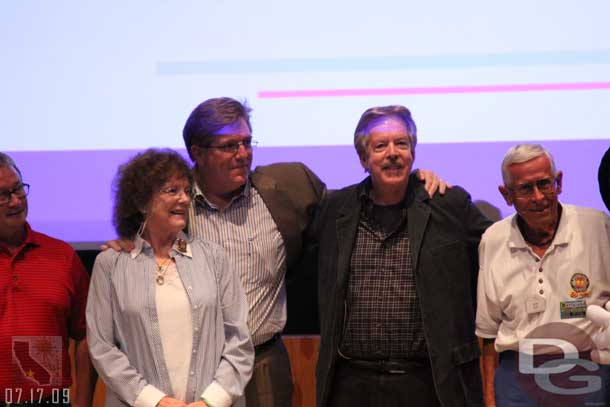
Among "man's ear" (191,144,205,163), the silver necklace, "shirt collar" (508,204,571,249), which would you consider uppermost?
"man's ear" (191,144,205,163)

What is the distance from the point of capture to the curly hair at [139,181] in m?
2.82

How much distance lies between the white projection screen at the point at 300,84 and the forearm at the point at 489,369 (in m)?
0.89

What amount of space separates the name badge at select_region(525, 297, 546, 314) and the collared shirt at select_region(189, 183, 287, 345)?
88cm

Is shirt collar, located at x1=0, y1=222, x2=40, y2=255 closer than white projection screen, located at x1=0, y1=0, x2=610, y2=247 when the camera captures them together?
Yes

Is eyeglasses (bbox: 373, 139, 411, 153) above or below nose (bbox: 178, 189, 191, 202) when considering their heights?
above

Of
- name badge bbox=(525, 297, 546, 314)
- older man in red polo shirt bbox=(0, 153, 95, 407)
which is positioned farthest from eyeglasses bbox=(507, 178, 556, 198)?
older man in red polo shirt bbox=(0, 153, 95, 407)

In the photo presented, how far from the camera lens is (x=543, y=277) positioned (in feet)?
9.13

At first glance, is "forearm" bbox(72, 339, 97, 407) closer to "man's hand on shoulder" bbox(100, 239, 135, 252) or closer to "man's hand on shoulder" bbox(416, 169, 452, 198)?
"man's hand on shoulder" bbox(100, 239, 135, 252)

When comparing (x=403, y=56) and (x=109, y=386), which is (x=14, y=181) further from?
(x=403, y=56)

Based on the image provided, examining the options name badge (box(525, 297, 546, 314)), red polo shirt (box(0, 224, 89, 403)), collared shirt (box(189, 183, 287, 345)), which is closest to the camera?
name badge (box(525, 297, 546, 314))

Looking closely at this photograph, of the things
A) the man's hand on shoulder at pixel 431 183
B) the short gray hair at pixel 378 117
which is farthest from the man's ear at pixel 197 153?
the man's hand on shoulder at pixel 431 183

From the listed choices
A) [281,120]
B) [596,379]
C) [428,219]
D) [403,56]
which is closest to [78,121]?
[281,120]

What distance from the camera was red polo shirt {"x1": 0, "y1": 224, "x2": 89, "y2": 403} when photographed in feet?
9.41

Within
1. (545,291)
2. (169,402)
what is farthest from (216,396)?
(545,291)
